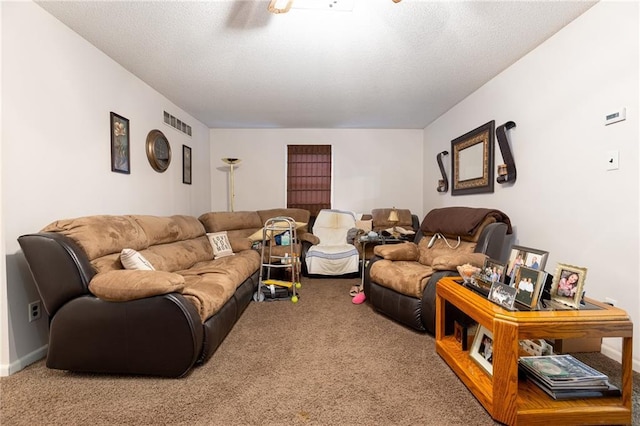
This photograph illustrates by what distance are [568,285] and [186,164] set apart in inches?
170

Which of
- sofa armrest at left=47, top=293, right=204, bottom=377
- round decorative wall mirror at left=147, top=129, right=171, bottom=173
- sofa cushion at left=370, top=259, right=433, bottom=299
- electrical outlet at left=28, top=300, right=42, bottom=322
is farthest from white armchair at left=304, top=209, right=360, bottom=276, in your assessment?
electrical outlet at left=28, top=300, right=42, bottom=322

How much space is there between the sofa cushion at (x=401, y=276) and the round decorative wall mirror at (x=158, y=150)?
2641 mm

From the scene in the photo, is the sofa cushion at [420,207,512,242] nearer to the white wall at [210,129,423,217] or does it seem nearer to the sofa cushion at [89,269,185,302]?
the white wall at [210,129,423,217]

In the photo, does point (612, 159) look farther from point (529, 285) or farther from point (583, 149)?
point (529, 285)

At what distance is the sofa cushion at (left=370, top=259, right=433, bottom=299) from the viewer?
239 centimetres

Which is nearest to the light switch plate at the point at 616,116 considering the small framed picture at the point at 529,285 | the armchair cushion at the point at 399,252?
the small framed picture at the point at 529,285

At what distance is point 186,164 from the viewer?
Answer: 425 cm

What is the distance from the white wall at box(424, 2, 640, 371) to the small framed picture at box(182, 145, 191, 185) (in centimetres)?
392

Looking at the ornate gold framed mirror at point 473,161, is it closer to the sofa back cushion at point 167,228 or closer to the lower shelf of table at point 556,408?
the lower shelf of table at point 556,408

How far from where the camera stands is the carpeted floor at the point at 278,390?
1401 mm

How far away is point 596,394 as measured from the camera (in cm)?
136

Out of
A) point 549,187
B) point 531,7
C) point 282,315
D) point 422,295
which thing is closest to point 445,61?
point 531,7

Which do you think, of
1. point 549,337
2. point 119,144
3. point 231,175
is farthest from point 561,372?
point 231,175

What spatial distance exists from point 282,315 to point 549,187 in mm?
2523
